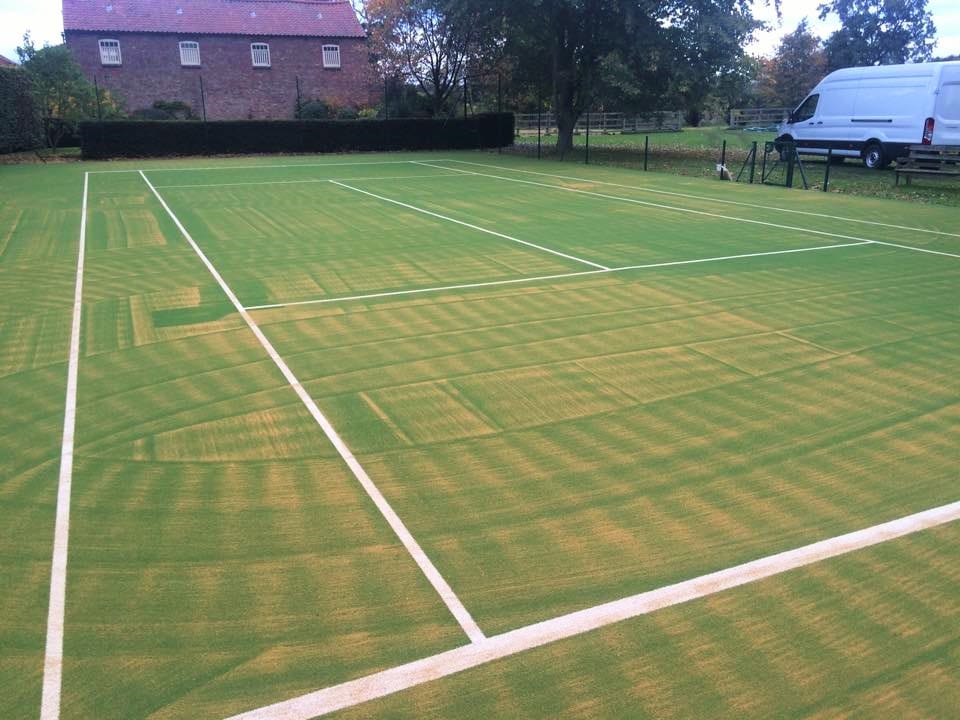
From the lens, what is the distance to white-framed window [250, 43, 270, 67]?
4200 centimetres

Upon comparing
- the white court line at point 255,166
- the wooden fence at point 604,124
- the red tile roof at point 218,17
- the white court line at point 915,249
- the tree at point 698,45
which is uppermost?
the red tile roof at point 218,17

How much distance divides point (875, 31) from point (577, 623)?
199 ft

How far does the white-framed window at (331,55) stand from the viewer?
43.2 metres

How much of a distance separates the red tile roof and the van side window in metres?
26.9

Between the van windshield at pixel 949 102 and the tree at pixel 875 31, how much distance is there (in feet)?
121

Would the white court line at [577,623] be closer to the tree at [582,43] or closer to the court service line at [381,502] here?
the court service line at [381,502]

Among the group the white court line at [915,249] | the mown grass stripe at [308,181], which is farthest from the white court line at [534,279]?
the mown grass stripe at [308,181]

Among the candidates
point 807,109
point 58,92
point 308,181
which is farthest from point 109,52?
point 807,109

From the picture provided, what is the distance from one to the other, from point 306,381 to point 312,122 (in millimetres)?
27701

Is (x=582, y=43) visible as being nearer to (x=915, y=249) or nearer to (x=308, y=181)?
(x=308, y=181)

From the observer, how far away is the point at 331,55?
142 feet

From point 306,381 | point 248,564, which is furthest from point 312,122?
point 248,564

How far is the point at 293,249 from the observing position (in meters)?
10.8

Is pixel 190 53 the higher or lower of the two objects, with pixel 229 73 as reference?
higher
